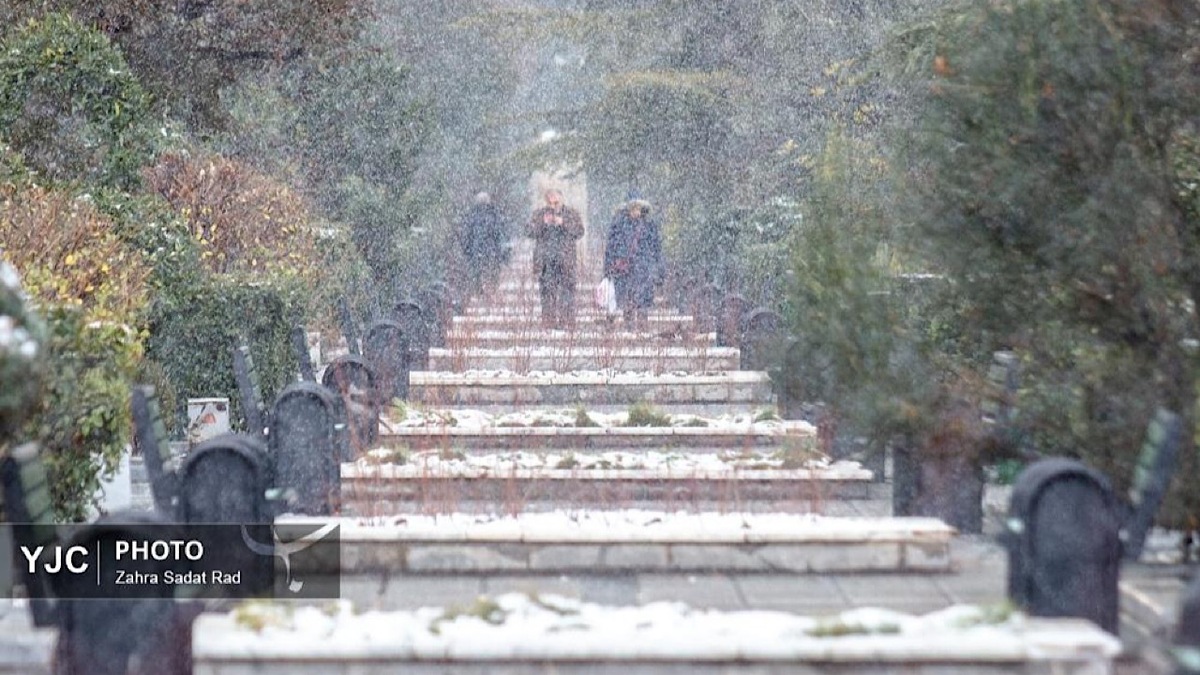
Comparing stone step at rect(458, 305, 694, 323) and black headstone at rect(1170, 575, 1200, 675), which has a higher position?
stone step at rect(458, 305, 694, 323)

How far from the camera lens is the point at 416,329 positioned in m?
17.4

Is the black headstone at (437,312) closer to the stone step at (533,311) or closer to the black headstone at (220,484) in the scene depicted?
the stone step at (533,311)

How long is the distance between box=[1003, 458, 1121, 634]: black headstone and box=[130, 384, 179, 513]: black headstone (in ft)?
12.0

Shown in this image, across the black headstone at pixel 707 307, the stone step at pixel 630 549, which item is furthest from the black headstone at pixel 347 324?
the stone step at pixel 630 549

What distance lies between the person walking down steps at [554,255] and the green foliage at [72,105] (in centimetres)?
586

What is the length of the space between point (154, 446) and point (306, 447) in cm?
174

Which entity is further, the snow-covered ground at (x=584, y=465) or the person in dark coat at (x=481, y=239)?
the person in dark coat at (x=481, y=239)

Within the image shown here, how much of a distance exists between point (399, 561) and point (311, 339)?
386 inches

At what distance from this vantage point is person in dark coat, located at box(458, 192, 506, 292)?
23328 millimetres

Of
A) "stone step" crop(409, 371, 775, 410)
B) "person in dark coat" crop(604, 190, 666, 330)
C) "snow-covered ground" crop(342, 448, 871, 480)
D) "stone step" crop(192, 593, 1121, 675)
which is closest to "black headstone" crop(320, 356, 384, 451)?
"snow-covered ground" crop(342, 448, 871, 480)

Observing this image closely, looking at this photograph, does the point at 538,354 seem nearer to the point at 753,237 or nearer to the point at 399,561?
the point at 753,237

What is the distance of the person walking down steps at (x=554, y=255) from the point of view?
19.8m

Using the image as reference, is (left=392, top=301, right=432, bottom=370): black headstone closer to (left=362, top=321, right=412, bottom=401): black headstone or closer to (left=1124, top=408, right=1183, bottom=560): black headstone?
(left=362, top=321, right=412, bottom=401): black headstone
